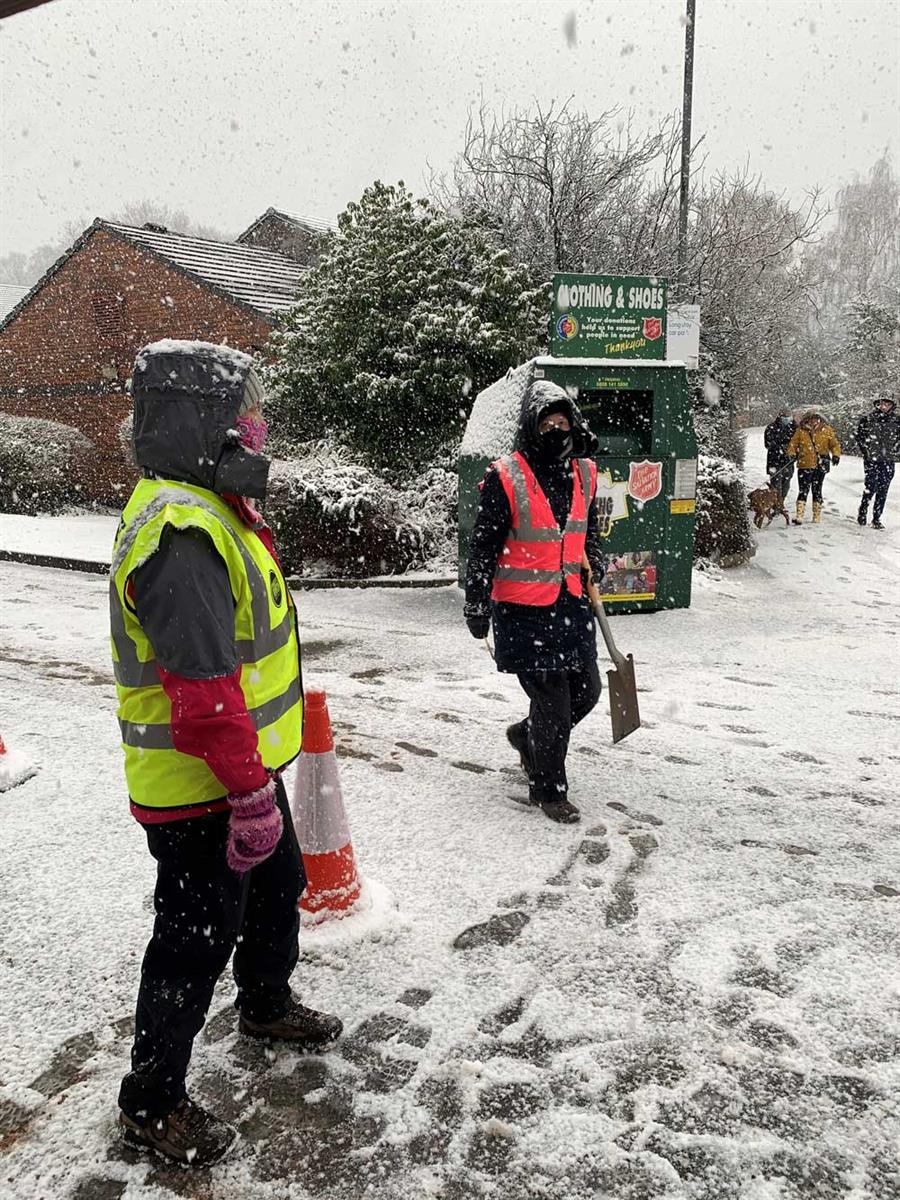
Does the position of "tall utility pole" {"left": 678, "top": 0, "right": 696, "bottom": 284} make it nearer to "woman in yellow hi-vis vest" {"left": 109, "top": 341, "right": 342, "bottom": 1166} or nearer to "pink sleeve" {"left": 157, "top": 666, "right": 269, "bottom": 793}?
"woman in yellow hi-vis vest" {"left": 109, "top": 341, "right": 342, "bottom": 1166}

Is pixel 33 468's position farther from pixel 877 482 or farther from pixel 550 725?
pixel 877 482

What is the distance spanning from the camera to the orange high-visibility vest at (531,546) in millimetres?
3518

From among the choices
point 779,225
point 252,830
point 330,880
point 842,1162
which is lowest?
point 842,1162

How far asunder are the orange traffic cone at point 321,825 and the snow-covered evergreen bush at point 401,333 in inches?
304

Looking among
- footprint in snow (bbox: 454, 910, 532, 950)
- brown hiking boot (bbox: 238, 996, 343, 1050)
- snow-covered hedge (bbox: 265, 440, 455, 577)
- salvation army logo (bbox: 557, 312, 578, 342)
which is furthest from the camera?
snow-covered hedge (bbox: 265, 440, 455, 577)

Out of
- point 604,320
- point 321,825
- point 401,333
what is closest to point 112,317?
point 401,333

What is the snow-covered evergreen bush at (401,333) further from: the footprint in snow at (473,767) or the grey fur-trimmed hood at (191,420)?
the grey fur-trimmed hood at (191,420)

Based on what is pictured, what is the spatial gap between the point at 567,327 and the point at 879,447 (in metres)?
7.12

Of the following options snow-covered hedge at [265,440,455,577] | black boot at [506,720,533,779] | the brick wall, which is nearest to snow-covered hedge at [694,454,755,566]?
snow-covered hedge at [265,440,455,577]

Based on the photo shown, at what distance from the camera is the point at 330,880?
9.07 feet

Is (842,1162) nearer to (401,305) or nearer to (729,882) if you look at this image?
(729,882)

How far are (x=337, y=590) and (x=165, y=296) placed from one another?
9.09 meters

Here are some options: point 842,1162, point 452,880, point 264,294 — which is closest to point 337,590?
point 452,880

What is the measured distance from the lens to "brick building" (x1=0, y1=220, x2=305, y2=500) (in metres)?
14.7
